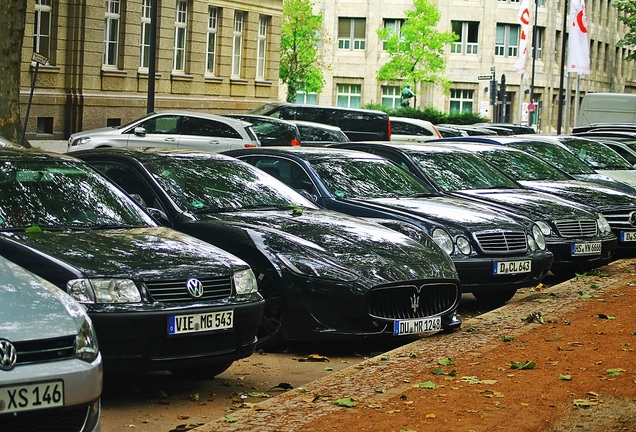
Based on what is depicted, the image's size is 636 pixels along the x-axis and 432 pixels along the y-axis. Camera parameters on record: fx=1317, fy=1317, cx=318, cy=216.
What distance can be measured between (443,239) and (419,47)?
64587mm

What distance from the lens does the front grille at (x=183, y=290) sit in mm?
7926

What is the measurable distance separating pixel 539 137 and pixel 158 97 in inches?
968

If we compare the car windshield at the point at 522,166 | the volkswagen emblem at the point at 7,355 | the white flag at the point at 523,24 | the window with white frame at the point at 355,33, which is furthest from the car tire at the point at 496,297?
the window with white frame at the point at 355,33

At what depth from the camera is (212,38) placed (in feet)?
159

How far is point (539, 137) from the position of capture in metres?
21.1

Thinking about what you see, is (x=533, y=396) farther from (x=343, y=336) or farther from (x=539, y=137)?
(x=539, y=137)

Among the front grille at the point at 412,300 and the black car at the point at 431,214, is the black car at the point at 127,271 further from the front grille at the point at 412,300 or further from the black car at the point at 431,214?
the black car at the point at 431,214

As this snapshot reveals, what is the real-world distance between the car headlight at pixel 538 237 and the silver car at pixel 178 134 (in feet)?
42.0

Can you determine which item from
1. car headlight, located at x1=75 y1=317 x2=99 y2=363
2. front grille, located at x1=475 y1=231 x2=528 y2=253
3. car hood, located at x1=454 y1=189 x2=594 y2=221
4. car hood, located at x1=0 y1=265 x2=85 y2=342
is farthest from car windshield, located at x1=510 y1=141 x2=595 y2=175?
car headlight, located at x1=75 y1=317 x2=99 y2=363

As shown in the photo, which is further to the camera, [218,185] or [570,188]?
[570,188]

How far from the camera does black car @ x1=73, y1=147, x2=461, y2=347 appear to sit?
980 cm

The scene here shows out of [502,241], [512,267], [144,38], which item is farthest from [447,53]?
[512,267]

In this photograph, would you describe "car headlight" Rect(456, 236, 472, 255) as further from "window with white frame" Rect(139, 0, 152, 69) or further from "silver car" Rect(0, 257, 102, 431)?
"window with white frame" Rect(139, 0, 152, 69)

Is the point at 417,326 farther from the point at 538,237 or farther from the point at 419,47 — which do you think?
the point at 419,47
